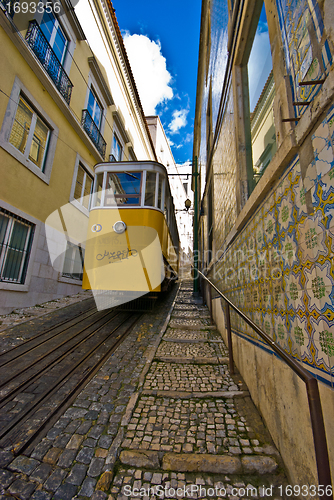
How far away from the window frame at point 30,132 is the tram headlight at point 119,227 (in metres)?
2.85

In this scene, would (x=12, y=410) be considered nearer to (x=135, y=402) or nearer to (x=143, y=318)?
(x=135, y=402)

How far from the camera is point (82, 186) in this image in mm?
9016

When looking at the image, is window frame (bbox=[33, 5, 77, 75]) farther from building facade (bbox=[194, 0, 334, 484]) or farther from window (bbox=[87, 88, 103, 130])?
building facade (bbox=[194, 0, 334, 484])

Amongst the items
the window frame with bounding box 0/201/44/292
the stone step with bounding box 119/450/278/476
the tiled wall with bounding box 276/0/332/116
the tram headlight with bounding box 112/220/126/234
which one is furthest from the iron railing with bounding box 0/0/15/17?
the stone step with bounding box 119/450/278/476

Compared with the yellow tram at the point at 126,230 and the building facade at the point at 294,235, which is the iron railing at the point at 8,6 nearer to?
the yellow tram at the point at 126,230

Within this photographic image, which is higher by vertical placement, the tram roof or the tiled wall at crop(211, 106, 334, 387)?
the tram roof

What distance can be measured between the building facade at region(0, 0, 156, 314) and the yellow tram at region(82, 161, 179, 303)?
72.6 inches

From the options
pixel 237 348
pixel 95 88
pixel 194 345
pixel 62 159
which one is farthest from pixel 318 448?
pixel 95 88

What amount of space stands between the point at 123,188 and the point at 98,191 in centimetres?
60

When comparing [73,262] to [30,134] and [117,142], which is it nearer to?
[30,134]

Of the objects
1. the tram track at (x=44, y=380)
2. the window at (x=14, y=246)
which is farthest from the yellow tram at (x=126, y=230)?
the window at (x=14, y=246)

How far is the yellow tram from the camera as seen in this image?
193 inches

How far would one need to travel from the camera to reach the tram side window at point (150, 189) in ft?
17.9

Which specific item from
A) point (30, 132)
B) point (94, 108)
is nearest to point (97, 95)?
point (94, 108)
